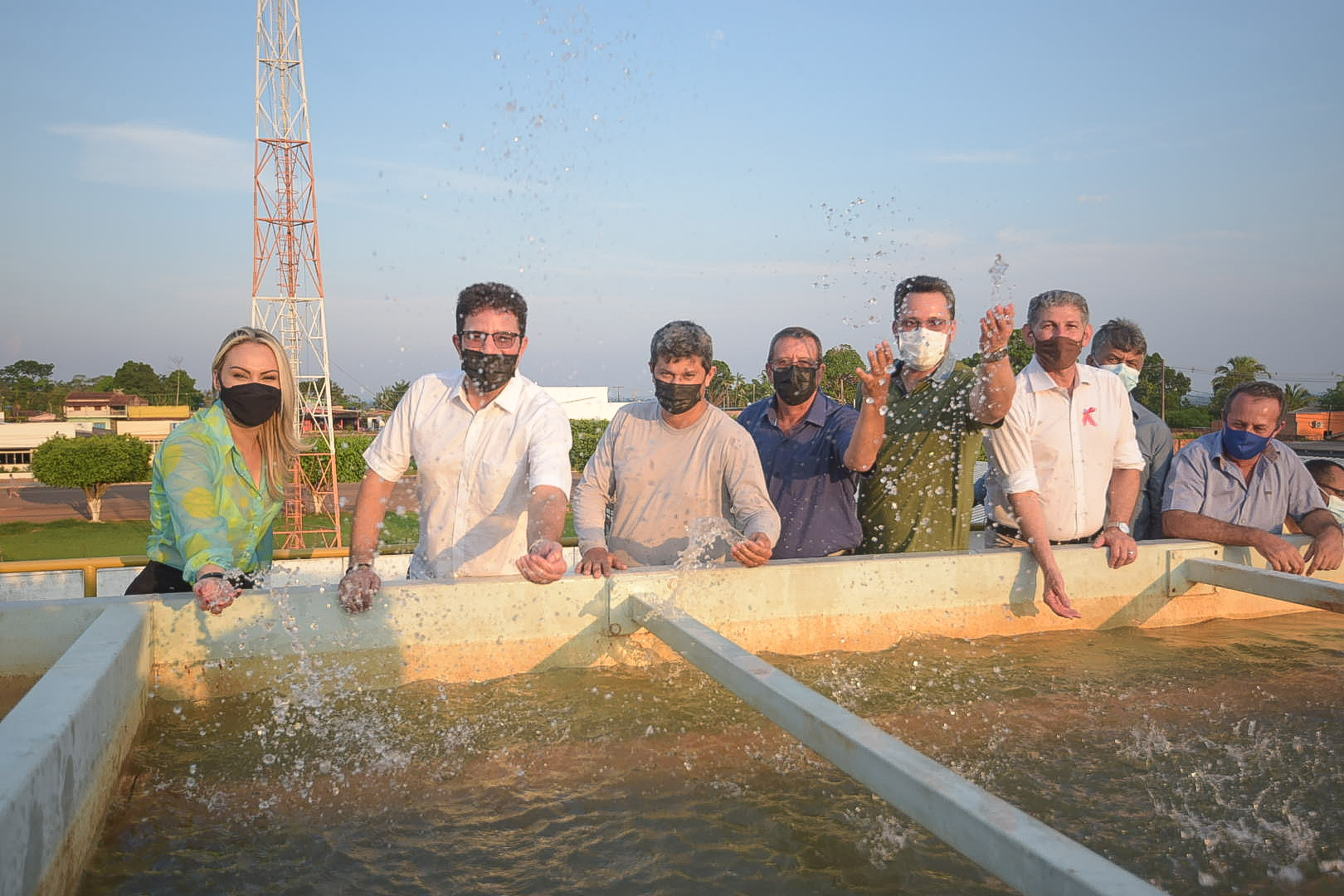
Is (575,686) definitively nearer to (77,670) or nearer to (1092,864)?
(77,670)

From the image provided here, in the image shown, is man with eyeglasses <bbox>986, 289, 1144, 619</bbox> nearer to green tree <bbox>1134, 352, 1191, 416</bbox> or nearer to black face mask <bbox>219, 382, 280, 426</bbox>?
black face mask <bbox>219, 382, 280, 426</bbox>

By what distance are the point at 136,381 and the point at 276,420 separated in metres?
133

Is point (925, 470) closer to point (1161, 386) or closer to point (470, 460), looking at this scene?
point (470, 460)

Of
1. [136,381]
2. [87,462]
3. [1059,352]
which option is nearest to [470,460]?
Result: [1059,352]

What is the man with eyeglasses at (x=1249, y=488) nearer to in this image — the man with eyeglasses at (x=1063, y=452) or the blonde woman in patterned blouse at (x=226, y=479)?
the man with eyeglasses at (x=1063, y=452)

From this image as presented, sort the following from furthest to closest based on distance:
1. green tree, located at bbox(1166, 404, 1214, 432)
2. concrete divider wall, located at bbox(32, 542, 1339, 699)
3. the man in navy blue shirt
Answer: green tree, located at bbox(1166, 404, 1214, 432), the man in navy blue shirt, concrete divider wall, located at bbox(32, 542, 1339, 699)

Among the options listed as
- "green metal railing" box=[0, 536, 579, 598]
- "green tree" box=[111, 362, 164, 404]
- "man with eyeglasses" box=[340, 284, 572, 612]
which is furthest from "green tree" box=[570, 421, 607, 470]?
"green tree" box=[111, 362, 164, 404]

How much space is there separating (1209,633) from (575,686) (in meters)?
3.36

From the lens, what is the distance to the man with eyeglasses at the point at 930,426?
13.8 ft

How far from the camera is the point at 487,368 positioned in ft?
12.6

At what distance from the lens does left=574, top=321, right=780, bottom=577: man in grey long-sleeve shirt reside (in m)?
4.04

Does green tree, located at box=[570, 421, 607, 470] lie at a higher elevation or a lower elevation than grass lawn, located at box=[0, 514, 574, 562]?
higher

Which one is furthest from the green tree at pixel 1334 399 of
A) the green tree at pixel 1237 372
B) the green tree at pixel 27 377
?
the green tree at pixel 27 377

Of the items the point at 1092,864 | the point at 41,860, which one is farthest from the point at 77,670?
the point at 1092,864
